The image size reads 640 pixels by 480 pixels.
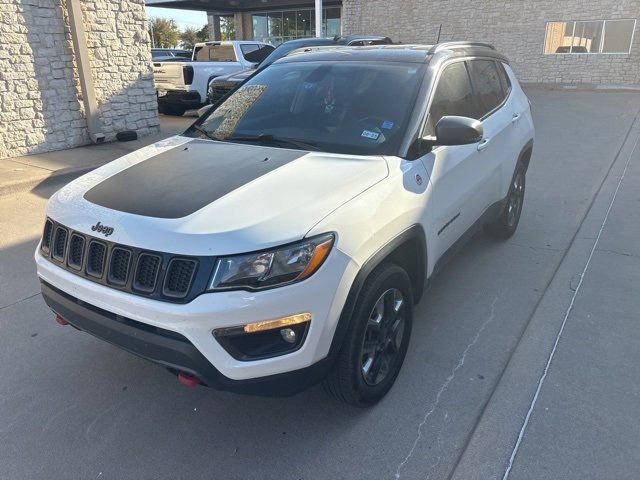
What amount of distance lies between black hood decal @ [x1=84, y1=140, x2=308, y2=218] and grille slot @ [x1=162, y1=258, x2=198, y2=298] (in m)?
0.27

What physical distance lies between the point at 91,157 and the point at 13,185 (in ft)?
5.90

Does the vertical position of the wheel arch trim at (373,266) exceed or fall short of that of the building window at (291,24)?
it falls short

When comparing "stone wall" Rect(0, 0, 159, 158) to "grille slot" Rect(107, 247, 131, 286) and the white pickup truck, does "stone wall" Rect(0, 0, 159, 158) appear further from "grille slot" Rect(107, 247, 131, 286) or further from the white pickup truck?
"grille slot" Rect(107, 247, 131, 286)

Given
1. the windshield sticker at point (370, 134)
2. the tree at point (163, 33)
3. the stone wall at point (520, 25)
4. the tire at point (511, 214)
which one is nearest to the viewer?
the windshield sticker at point (370, 134)

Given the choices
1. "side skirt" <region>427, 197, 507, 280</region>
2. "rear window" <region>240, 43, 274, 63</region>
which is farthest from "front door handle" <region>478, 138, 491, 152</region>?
"rear window" <region>240, 43, 274, 63</region>

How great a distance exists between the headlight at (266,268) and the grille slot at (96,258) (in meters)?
0.63

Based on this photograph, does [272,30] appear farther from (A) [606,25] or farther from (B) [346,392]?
(B) [346,392]

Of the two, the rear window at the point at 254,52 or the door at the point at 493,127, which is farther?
the rear window at the point at 254,52

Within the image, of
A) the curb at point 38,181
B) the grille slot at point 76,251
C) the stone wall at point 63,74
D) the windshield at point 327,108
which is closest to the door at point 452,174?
the windshield at point 327,108

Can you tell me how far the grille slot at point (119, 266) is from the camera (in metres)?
2.30

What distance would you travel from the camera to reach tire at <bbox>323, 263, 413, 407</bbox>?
2482 mm

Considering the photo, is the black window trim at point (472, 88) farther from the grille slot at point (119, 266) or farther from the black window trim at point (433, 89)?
the grille slot at point (119, 266)

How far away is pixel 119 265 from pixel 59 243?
568 mm

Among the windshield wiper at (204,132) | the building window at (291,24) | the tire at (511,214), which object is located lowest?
the tire at (511,214)
